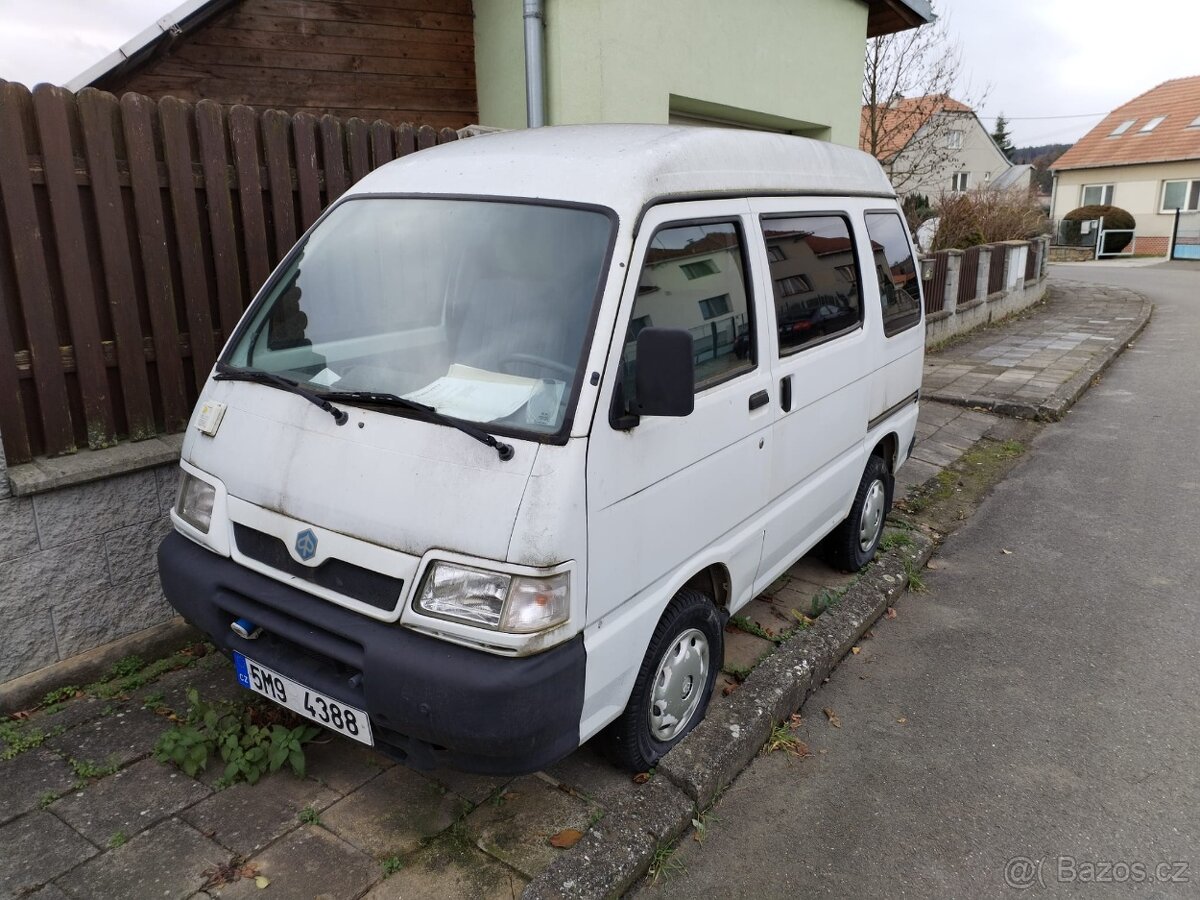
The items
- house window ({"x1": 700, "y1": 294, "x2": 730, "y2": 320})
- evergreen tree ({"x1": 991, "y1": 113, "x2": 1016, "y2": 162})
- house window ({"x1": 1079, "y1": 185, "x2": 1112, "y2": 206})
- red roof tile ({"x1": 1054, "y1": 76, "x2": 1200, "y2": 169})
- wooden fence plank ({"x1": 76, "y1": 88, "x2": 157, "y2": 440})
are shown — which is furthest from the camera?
evergreen tree ({"x1": 991, "y1": 113, "x2": 1016, "y2": 162})

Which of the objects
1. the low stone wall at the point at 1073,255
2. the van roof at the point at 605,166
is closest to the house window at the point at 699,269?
the van roof at the point at 605,166

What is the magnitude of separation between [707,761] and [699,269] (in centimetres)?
182

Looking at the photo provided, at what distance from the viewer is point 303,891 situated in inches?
102

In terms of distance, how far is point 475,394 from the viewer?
2.69 meters

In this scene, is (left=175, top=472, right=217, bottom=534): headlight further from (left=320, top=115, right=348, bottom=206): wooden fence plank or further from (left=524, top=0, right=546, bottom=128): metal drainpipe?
(left=524, top=0, right=546, bottom=128): metal drainpipe

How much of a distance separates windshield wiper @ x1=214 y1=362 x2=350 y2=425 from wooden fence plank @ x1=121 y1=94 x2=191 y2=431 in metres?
0.83

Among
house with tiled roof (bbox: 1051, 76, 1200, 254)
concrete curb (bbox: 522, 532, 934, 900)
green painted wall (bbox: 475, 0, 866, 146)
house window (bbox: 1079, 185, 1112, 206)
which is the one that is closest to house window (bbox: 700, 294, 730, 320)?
concrete curb (bbox: 522, 532, 934, 900)

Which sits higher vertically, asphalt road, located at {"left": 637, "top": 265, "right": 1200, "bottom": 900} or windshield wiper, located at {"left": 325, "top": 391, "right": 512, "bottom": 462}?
windshield wiper, located at {"left": 325, "top": 391, "right": 512, "bottom": 462}

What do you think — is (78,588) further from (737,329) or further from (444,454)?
(737,329)

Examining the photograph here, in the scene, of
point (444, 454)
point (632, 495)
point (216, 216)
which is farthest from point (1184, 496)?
point (216, 216)

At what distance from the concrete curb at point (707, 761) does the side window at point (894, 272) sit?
1545 millimetres

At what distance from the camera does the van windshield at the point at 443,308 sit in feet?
8.75

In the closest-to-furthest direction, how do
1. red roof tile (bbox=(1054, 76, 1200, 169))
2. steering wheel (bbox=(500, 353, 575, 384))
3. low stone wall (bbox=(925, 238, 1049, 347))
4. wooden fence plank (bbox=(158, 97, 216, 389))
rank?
steering wheel (bbox=(500, 353, 575, 384)) → wooden fence plank (bbox=(158, 97, 216, 389)) → low stone wall (bbox=(925, 238, 1049, 347)) → red roof tile (bbox=(1054, 76, 1200, 169))

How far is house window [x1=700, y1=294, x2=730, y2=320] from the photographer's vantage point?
310cm
